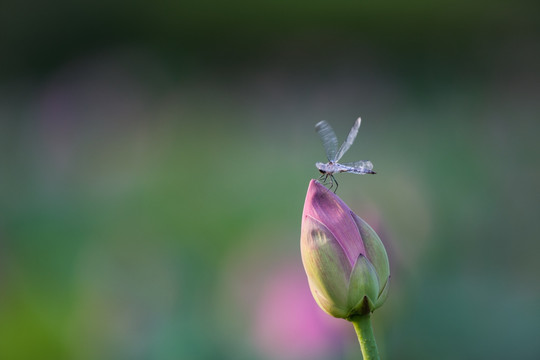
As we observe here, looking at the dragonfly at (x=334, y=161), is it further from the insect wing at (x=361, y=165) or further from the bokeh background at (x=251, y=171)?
the bokeh background at (x=251, y=171)

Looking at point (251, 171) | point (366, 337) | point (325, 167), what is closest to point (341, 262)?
point (366, 337)

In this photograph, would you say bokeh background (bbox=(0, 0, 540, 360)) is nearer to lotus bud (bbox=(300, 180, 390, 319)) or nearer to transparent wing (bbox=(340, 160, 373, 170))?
transparent wing (bbox=(340, 160, 373, 170))

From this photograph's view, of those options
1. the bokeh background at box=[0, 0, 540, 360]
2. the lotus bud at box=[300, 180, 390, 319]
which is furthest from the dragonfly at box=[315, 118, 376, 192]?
the bokeh background at box=[0, 0, 540, 360]

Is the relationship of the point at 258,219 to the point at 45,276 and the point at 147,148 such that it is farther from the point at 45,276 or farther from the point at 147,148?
the point at 45,276

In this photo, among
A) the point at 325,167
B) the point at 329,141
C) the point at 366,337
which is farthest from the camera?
the point at 329,141

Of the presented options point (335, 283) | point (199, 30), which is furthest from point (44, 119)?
point (335, 283)

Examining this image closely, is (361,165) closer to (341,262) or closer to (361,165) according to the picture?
(361,165)

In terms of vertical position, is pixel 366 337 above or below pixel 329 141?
below
